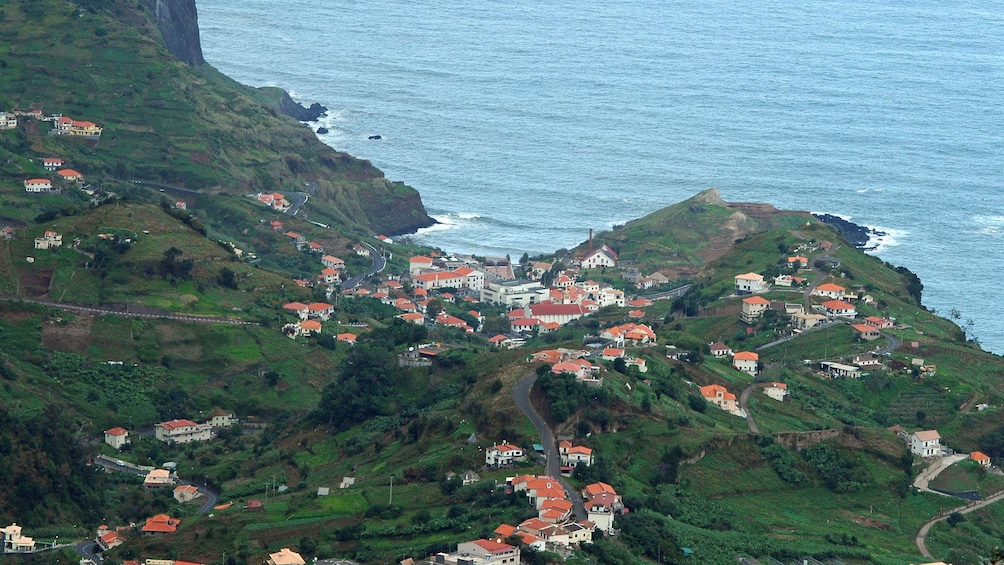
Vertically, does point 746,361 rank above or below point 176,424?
above

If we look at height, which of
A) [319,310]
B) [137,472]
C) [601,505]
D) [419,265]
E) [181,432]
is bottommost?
[137,472]

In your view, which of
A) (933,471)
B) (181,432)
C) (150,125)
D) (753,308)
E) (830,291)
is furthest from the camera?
(150,125)

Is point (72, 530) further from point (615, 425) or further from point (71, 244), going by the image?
point (71, 244)

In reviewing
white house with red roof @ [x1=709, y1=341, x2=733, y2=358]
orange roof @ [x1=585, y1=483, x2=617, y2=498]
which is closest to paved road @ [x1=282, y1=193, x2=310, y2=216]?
white house with red roof @ [x1=709, y1=341, x2=733, y2=358]

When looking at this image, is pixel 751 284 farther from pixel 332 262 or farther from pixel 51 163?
pixel 51 163

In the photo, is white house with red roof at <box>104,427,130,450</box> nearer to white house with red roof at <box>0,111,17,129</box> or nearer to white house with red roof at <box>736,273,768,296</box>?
white house with red roof at <box>736,273,768,296</box>

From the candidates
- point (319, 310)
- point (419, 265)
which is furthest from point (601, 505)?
point (419, 265)
